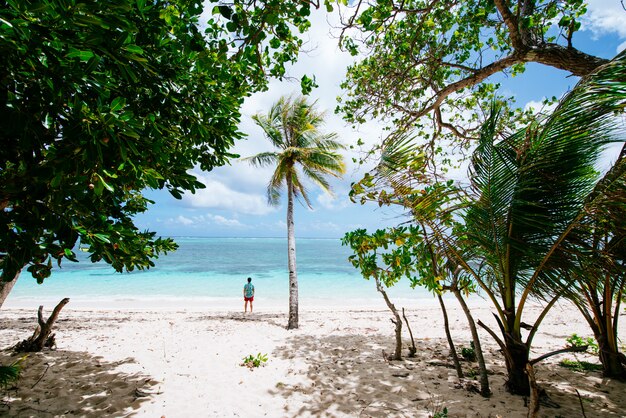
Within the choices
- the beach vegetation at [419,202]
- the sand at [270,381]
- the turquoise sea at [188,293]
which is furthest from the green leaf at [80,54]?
the turquoise sea at [188,293]

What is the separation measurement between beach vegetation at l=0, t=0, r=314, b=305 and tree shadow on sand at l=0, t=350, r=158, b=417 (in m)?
2.48

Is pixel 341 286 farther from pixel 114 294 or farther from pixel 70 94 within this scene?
pixel 70 94

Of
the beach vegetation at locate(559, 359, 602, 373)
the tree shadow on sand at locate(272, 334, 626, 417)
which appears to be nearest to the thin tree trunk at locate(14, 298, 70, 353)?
the tree shadow on sand at locate(272, 334, 626, 417)

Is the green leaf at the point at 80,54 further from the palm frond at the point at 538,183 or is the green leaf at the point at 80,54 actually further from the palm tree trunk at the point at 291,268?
the palm tree trunk at the point at 291,268

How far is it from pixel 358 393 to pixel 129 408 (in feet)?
9.76

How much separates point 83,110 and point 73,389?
450 centimetres

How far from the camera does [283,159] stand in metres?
11.1

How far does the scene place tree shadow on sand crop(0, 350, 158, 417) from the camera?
3.54 meters

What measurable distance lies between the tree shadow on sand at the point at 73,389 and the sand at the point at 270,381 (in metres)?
0.01

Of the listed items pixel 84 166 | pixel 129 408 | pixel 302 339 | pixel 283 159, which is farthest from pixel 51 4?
pixel 283 159

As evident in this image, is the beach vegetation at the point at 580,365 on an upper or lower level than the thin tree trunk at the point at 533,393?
lower

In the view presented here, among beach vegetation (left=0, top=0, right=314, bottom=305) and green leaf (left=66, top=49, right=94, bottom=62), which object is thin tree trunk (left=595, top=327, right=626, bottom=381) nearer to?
beach vegetation (left=0, top=0, right=314, bottom=305)

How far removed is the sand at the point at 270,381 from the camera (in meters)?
3.54

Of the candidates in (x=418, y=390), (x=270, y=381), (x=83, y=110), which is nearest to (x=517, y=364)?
(x=418, y=390)
